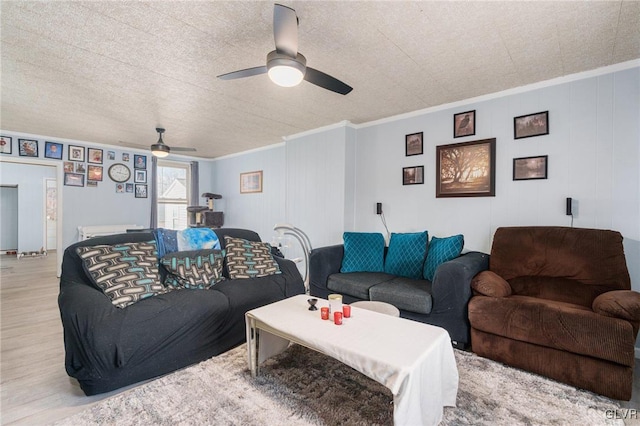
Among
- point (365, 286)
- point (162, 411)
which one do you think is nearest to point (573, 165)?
point (365, 286)

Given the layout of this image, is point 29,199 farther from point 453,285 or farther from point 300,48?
point 453,285

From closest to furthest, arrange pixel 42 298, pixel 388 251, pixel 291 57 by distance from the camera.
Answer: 1. pixel 291 57
2. pixel 388 251
3. pixel 42 298

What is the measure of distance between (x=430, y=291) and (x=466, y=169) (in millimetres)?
1476

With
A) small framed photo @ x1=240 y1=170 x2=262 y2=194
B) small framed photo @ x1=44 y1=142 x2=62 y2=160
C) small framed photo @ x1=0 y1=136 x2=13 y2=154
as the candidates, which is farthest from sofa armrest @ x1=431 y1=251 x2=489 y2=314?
small framed photo @ x1=0 y1=136 x2=13 y2=154

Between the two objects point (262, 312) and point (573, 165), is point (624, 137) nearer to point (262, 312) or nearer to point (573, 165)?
point (573, 165)

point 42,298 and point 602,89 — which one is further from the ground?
point 602,89

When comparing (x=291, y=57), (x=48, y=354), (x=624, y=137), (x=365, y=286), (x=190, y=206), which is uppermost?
(x=291, y=57)

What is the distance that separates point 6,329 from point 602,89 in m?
5.86

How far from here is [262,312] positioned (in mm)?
2021

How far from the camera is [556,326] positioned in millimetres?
1978

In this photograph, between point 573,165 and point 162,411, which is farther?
point 573,165

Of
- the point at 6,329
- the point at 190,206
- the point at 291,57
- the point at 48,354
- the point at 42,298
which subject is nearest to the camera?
the point at 291,57

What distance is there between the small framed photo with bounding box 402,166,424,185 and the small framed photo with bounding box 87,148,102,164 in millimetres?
5376

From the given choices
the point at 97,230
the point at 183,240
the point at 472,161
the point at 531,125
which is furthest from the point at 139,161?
the point at 531,125
